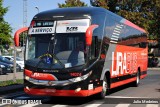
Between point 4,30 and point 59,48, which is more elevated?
point 59,48

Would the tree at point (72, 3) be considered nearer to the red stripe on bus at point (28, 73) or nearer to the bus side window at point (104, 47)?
the bus side window at point (104, 47)

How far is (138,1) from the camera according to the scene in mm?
52656

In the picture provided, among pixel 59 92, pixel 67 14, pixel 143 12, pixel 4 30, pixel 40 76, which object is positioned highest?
pixel 67 14

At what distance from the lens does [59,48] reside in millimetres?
12477

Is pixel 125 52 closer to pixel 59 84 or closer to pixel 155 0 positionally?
pixel 59 84

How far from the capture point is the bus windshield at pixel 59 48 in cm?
1225

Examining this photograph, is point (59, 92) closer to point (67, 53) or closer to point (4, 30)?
point (67, 53)

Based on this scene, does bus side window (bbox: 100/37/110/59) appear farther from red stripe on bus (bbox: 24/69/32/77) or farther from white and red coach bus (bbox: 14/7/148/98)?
red stripe on bus (bbox: 24/69/32/77)

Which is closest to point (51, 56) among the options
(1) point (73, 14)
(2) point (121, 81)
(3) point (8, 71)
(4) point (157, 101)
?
(1) point (73, 14)

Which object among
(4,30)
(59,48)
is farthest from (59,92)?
(4,30)

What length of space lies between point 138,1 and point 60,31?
136 ft

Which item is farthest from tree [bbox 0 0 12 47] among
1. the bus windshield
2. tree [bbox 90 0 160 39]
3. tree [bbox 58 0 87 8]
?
the bus windshield

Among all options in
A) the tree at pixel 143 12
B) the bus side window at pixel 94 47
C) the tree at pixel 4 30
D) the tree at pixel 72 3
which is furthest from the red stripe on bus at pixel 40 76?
the tree at pixel 72 3

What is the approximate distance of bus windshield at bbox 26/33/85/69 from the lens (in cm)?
1225
